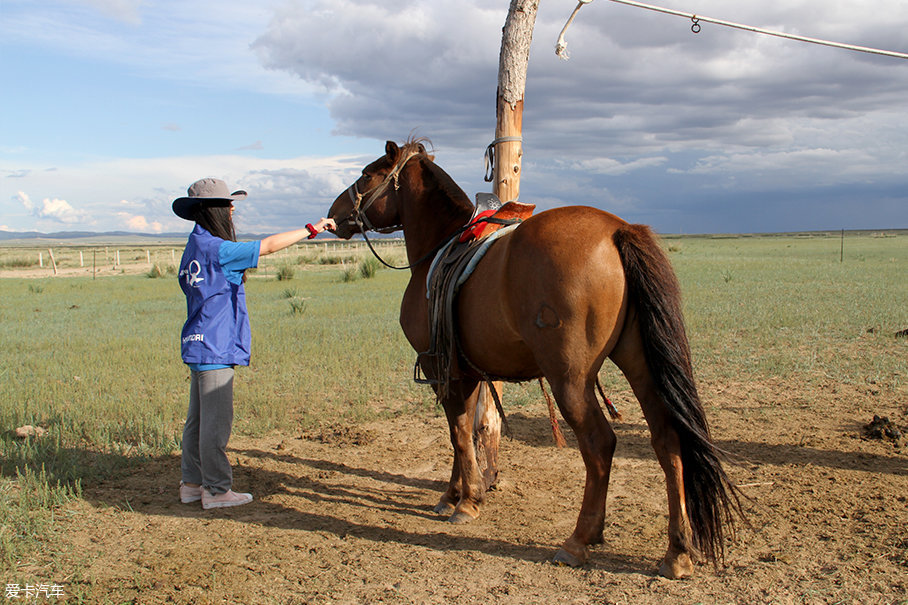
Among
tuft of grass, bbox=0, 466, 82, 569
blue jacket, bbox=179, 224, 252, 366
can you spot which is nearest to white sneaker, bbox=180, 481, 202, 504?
tuft of grass, bbox=0, 466, 82, 569

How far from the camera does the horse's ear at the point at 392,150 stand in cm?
480

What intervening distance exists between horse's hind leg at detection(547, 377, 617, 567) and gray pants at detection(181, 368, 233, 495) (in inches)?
102

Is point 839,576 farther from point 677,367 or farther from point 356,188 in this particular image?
point 356,188

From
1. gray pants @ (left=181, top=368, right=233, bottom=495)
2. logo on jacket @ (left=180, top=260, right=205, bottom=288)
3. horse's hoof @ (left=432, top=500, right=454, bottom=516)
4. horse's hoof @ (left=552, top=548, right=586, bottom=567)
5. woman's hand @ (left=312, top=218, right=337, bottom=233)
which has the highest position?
woman's hand @ (left=312, top=218, right=337, bottom=233)

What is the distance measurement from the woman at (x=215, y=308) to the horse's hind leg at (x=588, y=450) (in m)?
2.25

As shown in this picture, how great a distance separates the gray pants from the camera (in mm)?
4828

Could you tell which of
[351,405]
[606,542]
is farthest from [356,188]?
[351,405]

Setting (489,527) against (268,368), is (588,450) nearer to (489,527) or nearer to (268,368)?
(489,527)

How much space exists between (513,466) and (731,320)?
8807 mm

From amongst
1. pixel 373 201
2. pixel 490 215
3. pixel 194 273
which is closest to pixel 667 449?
pixel 490 215

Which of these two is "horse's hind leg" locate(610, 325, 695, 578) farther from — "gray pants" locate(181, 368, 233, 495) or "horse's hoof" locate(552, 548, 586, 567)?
"gray pants" locate(181, 368, 233, 495)

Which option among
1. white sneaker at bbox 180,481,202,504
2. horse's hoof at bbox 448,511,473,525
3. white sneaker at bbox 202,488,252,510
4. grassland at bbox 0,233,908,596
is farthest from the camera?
grassland at bbox 0,233,908,596

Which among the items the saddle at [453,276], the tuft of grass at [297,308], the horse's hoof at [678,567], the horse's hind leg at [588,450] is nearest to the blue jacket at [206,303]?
the saddle at [453,276]

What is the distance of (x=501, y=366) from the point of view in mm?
4238
